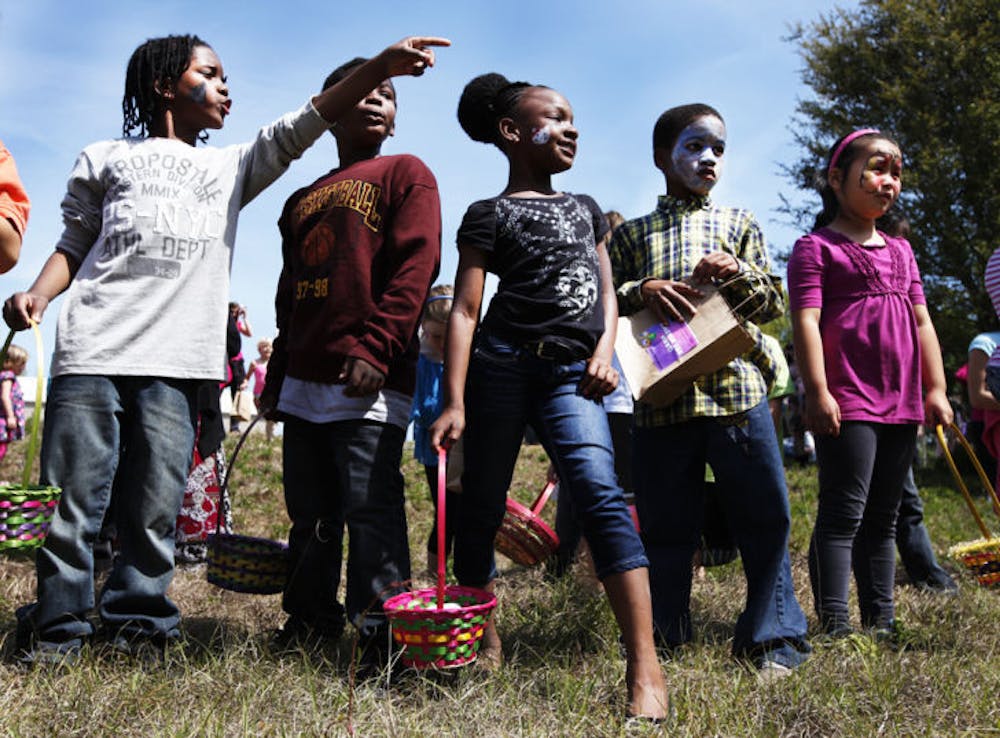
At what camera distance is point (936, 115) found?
53.6 feet

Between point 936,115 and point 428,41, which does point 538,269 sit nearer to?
point 428,41

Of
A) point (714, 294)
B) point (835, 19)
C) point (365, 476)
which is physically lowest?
point (365, 476)

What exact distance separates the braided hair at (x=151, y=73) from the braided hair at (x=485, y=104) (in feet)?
3.09

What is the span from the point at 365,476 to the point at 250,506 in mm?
4451

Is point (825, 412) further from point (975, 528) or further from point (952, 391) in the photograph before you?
point (952, 391)

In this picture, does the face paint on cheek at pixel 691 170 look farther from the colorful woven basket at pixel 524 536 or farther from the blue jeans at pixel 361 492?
the colorful woven basket at pixel 524 536

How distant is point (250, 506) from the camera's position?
7203mm

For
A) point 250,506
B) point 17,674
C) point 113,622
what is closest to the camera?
point 17,674

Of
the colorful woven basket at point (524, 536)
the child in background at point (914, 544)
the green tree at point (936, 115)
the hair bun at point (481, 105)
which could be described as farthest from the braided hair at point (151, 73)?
the green tree at point (936, 115)

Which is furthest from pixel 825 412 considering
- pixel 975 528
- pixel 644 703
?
pixel 975 528

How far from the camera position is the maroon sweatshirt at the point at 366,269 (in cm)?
301

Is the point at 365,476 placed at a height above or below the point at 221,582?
above

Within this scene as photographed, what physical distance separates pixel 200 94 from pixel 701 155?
174 centimetres

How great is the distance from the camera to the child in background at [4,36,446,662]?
3.02 metres
